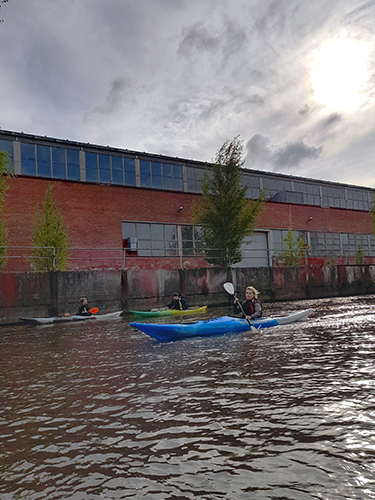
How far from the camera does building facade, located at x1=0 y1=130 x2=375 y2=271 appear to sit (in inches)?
955

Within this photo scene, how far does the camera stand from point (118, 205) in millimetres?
27203

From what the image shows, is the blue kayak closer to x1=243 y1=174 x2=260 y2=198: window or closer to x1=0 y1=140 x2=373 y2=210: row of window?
Result: x1=0 y1=140 x2=373 y2=210: row of window

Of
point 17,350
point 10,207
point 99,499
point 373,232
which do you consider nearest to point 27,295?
point 17,350

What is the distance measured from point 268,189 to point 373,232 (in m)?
12.0

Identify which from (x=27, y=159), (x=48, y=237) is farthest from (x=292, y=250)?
(x=27, y=159)

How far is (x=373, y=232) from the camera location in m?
40.1

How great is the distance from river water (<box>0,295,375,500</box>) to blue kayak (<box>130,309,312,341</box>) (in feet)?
5.04

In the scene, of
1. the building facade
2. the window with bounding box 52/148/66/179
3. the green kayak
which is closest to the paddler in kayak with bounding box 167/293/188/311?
the green kayak

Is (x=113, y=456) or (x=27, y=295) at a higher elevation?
(x=27, y=295)

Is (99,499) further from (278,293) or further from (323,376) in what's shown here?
(278,293)

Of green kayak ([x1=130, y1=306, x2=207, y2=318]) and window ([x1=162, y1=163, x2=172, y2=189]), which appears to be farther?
window ([x1=162, y1=163, x2=172, y2=189])

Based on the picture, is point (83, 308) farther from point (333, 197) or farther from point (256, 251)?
point (333, 197)

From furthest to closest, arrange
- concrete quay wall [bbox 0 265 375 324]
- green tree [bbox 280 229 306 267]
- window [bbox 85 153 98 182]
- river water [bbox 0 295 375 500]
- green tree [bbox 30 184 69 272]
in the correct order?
green tree [bbox 280 229 306 267]
window [bbox 85 153 98 182]
green tree [bbox 30 184 69 272]
concrete quay wall [bbox 0 265 375 324]
river water [bbox 0 295 375 500]

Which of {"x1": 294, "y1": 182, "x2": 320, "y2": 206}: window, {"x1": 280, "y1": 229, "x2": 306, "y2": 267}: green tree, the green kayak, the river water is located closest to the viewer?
the river water
